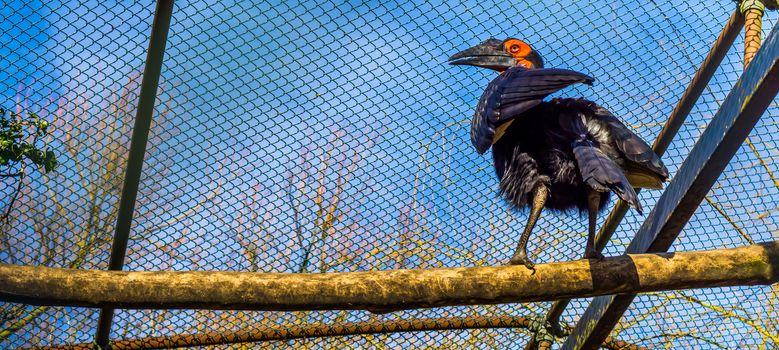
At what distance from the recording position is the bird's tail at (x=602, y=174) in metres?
2.66

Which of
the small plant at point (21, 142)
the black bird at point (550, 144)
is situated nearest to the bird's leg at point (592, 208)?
the black bird at point (550, 144)

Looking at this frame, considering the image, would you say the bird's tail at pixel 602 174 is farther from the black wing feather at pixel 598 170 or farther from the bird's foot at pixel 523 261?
the bird's foot at pixel 523 261

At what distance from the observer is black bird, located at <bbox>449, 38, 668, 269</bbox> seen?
2.94 m

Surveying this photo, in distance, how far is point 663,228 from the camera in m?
2.99

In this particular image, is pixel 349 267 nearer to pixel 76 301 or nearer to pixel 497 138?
pixel 497 138

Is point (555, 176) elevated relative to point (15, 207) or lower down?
elevated

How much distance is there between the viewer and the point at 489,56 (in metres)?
3.58

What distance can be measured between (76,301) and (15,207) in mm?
1039

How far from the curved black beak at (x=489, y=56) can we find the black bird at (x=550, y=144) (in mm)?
154

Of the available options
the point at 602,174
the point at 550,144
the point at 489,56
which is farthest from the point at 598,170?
the point at 489,56

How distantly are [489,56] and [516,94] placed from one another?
2.12 ft

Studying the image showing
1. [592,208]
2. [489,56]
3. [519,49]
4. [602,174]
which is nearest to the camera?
[602,174]

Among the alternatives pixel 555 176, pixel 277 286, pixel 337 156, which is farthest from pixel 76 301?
pixel 555 176

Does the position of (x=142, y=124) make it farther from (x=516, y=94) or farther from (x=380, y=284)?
(x=516, y=94)
